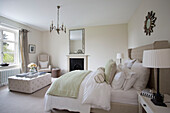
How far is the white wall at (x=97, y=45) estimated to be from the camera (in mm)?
4215

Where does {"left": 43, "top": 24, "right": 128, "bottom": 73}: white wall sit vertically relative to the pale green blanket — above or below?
above

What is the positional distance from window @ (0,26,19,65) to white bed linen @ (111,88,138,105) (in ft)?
14.8

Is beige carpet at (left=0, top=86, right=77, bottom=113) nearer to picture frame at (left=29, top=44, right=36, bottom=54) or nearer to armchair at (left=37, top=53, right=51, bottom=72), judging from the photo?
armchair at (left=37, top=53, right=51, bottom=72)

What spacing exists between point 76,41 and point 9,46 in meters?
3.12

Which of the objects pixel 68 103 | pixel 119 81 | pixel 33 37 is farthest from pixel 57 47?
pixel 119 81

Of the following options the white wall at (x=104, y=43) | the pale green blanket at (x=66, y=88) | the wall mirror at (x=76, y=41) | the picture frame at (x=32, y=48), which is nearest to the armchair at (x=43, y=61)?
the picture frame at (x=32, y=48)

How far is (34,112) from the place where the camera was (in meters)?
1.79

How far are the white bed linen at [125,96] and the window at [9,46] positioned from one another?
4498 millimetres

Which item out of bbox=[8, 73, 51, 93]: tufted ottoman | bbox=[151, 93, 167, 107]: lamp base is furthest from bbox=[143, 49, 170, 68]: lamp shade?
bbox=[8, 73, 51, 93]: tufted ottoman

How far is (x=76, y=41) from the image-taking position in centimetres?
478

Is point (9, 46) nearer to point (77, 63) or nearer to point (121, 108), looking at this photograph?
point (77, 63)

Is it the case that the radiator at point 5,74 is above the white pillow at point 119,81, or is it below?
below

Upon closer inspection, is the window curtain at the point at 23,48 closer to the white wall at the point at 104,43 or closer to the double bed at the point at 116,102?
the white wall at the point at 104,43

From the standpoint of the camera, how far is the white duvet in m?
1.45
